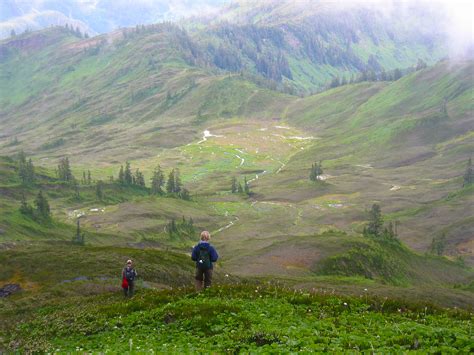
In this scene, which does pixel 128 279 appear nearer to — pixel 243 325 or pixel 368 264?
pixel 243 325

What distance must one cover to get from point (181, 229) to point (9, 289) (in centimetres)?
10866

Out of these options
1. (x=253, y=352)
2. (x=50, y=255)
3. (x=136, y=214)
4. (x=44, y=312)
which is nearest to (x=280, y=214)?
(x=136, y=214)

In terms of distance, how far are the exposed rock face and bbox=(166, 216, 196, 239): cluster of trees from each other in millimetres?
98106

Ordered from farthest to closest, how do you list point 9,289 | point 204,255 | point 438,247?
point 438,247 → point 9,289 → point 204,255

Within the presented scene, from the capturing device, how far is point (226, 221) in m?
183

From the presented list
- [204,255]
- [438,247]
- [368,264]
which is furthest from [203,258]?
[438,247]

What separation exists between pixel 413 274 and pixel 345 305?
73754mm

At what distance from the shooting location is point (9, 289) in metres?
51.6

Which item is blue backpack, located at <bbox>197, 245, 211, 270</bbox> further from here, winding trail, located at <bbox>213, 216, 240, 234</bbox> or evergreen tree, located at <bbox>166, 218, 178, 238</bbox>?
winding trail, located at <bbox>213, 216, 240, 234</bbox>

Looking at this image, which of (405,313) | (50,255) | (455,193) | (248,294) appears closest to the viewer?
(405,313)

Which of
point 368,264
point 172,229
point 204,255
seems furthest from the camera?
point 172,229

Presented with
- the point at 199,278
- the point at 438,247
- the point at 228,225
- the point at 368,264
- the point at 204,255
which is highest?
the point at 204,255

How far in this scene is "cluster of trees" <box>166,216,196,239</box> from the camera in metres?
154

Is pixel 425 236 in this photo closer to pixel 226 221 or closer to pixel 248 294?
pixel 226 221
